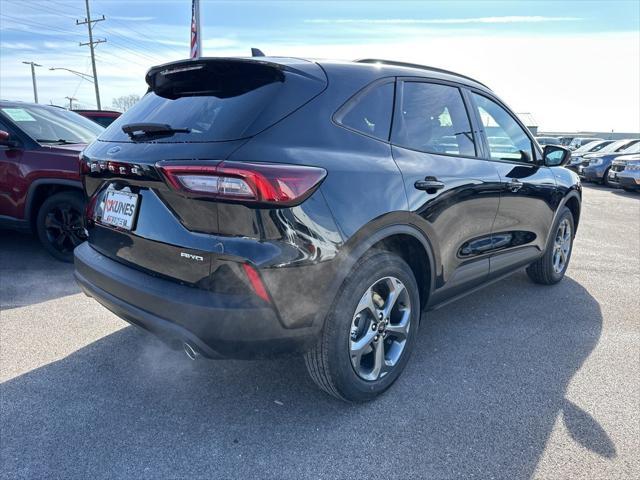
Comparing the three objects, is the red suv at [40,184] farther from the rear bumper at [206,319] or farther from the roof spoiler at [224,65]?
the rear bumper at [206,319]

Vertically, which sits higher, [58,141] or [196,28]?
[196,28]

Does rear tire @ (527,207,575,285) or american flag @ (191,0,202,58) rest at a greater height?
american flag @ (191,0,202,58)

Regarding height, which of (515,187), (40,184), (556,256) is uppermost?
(515,187)

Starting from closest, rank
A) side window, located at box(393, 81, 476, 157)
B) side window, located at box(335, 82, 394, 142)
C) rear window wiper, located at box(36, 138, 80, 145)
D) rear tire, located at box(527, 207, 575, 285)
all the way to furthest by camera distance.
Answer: side window, located at box(335, 82, 394, 142) < side window, located at box(393, 81, 476, 157) < rear tire, located at box(527, 207, 575, 285) < rear window wiper, located at box(36, 138, 80, 145)

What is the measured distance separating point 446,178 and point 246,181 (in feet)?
4.54

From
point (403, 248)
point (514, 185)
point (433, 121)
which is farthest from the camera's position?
point (514, 185)

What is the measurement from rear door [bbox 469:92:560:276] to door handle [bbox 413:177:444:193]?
88 centimetres

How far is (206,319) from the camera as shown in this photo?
78.2 inches

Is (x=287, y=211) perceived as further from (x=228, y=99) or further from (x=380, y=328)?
(x=380, y=328)

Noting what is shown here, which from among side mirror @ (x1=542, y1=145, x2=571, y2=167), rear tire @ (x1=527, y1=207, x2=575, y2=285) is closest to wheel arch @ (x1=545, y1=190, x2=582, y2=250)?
rear tire @ (x1=527, y1=207, x2=575, y2=285)

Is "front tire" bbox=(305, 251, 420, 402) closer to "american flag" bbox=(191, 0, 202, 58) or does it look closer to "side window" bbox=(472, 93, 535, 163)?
"side window" bbox=(472, 93, 535, 163)

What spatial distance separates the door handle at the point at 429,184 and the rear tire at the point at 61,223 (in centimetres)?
366

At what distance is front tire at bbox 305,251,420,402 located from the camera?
2.29 meters

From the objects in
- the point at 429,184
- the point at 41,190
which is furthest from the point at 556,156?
the point at 41,190
